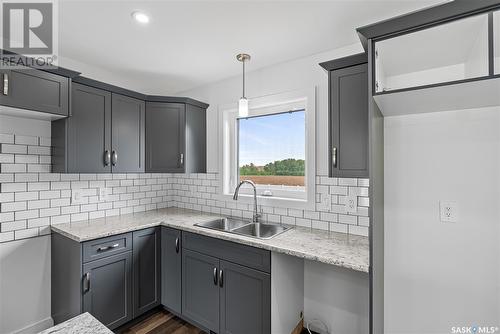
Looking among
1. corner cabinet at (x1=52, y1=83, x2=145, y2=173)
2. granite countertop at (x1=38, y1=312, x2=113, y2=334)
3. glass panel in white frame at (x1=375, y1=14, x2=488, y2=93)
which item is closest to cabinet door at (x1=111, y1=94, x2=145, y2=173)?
corner cabinet at (x1=52, y1=83, x2=145, y2=173)

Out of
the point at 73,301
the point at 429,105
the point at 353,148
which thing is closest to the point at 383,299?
the point at 353,148

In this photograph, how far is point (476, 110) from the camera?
5.21 feet

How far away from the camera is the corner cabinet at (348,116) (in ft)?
5.64

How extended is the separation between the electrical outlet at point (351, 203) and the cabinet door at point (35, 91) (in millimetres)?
2396

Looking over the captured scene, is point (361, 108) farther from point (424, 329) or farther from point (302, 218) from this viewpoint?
point (424, 329)

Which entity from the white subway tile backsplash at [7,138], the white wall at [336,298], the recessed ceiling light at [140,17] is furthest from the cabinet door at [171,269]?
the recessed ceiling light at [140,17]

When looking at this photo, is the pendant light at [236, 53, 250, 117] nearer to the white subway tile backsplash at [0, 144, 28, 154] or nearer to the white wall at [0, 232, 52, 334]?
the white subway tile backsplash at [0, 144, 28, 154]

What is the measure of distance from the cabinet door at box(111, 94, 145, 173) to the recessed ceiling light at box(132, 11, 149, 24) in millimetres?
943

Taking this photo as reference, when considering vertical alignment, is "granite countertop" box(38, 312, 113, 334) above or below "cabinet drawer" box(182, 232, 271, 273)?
above

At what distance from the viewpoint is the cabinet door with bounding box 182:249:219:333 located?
2084mm

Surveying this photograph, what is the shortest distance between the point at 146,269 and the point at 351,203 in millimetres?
1941

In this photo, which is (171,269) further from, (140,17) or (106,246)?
(140,17)

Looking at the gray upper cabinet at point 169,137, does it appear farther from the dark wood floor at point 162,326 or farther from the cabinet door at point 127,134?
the dark wood floor at point 162,326

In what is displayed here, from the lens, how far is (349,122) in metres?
1.77
